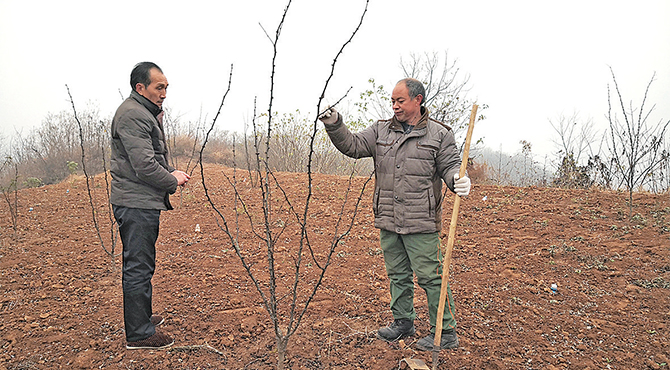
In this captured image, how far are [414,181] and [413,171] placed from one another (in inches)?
2.6

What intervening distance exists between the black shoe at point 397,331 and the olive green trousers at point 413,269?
0.04 m

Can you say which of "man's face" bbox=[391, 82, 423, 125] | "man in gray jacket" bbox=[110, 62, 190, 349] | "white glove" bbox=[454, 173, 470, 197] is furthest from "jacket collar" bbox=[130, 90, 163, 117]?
"white glove" bbox=[454, 173, 470, 197]

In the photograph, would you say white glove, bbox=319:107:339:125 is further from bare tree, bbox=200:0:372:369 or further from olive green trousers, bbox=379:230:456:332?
olive green trousers, bbox=379:230:456:332

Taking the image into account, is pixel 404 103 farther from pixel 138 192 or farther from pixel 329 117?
pixel 138 192

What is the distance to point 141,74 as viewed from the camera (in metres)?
2.53

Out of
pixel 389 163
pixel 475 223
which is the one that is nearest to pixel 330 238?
pixel 475 223

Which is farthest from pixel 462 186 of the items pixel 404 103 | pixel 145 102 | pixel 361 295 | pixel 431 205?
pixel 145 102

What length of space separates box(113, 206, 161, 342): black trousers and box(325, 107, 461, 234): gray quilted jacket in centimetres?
137

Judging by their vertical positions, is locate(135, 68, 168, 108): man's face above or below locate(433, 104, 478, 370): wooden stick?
above

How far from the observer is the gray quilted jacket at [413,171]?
2.51m

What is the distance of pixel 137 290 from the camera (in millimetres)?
2482

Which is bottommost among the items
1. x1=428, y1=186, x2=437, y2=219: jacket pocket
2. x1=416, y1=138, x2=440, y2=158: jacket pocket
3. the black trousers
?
the black trousers

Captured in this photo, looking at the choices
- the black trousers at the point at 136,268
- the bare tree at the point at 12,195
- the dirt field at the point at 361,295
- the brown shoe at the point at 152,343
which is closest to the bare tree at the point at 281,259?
the dirt field at the point at 361,295

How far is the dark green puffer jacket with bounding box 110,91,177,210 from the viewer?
7.89ft
